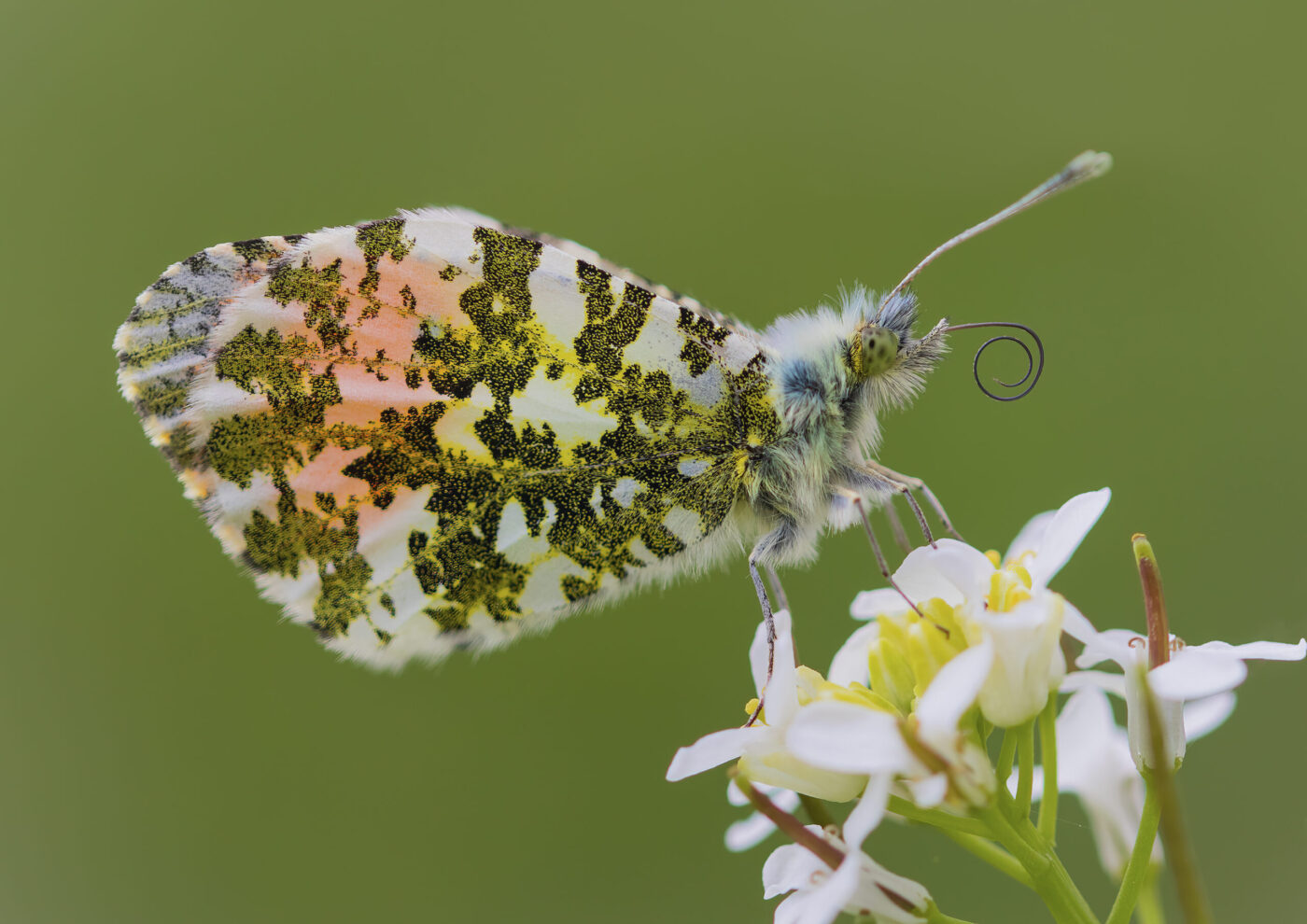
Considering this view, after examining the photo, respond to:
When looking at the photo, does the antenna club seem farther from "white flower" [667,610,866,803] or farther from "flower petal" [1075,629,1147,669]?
"white flower" [667,610,866,803]

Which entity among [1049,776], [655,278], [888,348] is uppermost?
[655,278]

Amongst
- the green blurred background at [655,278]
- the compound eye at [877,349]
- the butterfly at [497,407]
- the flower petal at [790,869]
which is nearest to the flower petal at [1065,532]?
the flower petal at [790,869]

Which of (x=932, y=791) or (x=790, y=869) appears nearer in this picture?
(x=932, y=791)

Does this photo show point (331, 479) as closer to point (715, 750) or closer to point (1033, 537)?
point (715, 750)

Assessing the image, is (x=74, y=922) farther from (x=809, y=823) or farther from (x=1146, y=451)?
(x=1146, y=451)

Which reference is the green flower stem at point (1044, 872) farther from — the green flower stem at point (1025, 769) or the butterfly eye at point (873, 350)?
the butterfly eye at point (873, 350)

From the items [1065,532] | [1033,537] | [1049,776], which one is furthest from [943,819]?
[1033,537]

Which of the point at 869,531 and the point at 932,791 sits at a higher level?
the point at 869,531

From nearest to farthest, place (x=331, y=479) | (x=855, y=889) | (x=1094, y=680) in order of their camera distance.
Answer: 1. (x=855, y=889)
2. (x=1094, y=680)
3. (x=331, y=479)
